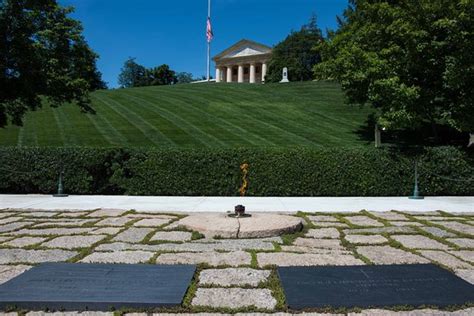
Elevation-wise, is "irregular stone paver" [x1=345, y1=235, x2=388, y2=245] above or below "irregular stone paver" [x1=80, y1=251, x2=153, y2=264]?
above

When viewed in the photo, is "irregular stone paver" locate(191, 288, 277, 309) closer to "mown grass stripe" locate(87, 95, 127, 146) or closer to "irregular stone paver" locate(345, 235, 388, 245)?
"irregular stone paver" locate(345, 235, 388, 245)

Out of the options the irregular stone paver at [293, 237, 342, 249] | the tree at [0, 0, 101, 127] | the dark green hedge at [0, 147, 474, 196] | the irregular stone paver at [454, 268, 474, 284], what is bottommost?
the irregular stone paver at [293, 237, 342, 249]

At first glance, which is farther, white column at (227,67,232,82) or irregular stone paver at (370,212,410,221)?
white column at (227,67,232,82)

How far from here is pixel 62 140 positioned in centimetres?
2167

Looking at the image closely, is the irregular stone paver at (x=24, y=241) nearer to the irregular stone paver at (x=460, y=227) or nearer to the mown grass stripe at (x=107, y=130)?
the irregular stone paver at (x=460, y=227)

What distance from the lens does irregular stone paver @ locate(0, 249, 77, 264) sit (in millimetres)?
5035

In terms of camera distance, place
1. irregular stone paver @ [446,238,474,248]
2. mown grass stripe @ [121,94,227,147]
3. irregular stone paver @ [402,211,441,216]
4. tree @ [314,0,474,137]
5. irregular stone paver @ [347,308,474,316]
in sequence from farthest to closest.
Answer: mown grass stripe @ [121,94,227,147] → tree @ [314,0,474,137] → irregular stone paver @ [402,211,441,216] → irregular stone paver @ [446,238,474,248] → irregular stone paver @ [347,308,474,316]

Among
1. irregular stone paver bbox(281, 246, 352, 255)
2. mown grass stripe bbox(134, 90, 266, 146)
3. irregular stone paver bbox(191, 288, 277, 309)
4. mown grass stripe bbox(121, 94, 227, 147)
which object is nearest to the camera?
irregular stone paver bbox(191, 288, 277, 309)

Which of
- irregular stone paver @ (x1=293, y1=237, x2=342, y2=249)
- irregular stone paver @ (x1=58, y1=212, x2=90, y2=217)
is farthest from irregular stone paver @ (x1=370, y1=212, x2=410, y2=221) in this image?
irregular stone paver @ (x1=58, y1=212, x2=90, y2=217)

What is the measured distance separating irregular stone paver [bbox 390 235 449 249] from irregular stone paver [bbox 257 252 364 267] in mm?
1296

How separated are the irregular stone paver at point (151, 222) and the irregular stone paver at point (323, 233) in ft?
8.80

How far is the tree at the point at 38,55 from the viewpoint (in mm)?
14664

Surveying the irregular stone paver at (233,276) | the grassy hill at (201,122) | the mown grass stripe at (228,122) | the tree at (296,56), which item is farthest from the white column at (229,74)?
the irregular stone paver at (233,276)

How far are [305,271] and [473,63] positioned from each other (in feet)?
42.3
